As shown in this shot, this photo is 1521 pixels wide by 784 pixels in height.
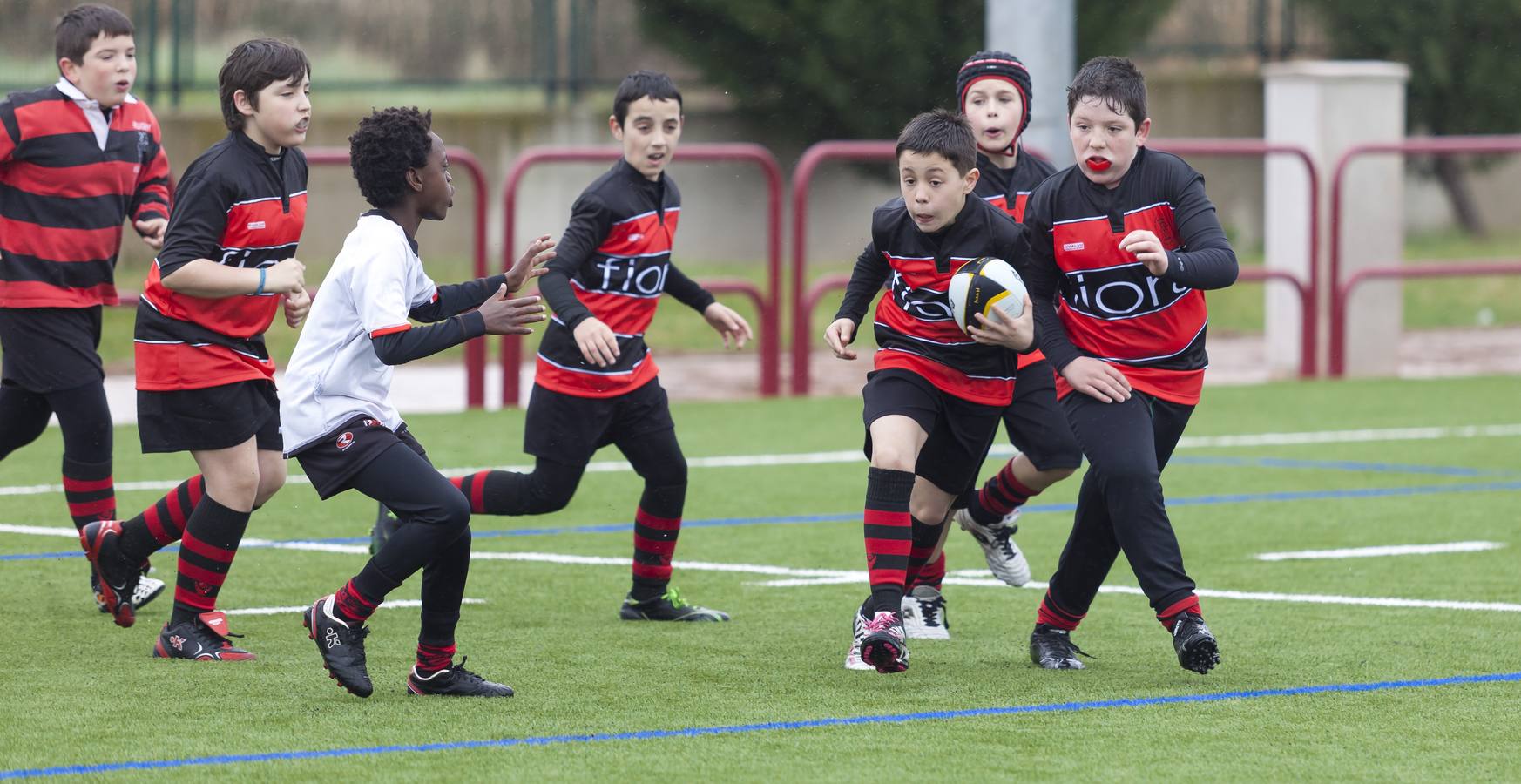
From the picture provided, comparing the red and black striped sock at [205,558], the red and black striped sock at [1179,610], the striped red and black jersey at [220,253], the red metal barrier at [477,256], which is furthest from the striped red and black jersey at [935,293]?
the red metal barrier at [477,256]

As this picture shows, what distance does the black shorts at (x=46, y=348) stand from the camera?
6.29m

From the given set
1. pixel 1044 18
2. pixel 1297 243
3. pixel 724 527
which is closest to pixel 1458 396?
pixel 1297 243

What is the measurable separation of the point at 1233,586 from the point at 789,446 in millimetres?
3980

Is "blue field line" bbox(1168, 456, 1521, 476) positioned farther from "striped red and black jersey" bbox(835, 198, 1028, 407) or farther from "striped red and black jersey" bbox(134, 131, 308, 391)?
"striped red and black jersey" bbox(134, 131, 308, 391)

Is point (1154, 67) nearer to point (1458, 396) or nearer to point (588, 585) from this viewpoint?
point (1458, 396)

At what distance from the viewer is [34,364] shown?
6301mm

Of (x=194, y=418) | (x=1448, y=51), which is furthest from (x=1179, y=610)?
(x=1448, y=51)

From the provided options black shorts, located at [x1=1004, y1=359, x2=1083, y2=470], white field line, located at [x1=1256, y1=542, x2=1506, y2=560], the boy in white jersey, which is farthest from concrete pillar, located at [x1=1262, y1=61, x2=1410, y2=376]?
the boy in white jersey

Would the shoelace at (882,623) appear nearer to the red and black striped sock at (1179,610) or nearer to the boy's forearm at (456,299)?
the red and black striped sock at (1179,610)

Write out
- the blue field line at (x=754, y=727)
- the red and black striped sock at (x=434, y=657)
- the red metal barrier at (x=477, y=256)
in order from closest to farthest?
the blue field line at (x=754, y=727)
the red and black striped sock at (x=434, y=657)
the red metal barrier at (x=477, y=256)

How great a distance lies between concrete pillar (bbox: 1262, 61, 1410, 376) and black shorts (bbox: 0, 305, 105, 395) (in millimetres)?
9493

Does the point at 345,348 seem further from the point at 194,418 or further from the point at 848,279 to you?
the point at 848,279

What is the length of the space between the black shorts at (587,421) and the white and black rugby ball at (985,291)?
1.29m

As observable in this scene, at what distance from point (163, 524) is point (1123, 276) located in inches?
113
